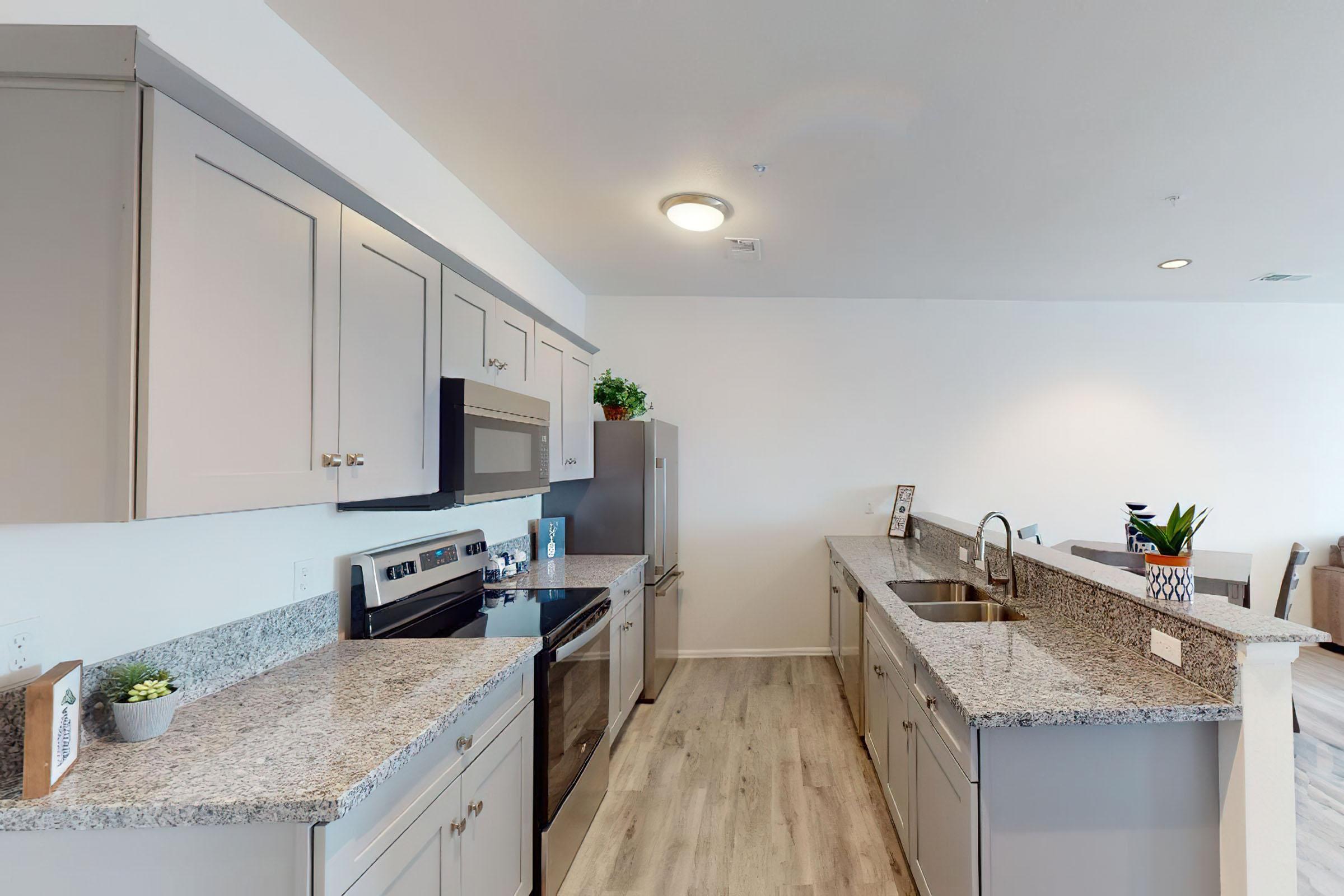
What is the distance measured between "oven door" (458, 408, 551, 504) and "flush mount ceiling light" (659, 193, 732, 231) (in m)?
1.15

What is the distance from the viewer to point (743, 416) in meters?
4.52

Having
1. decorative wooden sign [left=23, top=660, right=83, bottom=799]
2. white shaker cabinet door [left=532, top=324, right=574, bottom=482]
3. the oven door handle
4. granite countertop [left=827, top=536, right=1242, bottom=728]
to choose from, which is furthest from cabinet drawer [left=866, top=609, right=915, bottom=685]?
decorative wooden sign [left=23, top=660, right=83, bottom=799]

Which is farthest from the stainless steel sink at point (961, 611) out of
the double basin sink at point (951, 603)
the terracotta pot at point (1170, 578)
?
Result: the terracotta pot at point (1170, 578)

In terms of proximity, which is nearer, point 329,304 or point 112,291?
point 112,291

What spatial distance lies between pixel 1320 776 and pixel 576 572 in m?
3.44

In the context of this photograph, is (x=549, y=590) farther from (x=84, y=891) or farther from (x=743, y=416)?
(x=743, y=416)

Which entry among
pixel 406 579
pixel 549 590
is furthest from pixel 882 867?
pixel 406 579

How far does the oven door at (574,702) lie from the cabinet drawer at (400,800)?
10.6 inches

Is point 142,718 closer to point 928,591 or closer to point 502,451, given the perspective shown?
point 502,451

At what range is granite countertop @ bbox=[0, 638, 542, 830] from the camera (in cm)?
98

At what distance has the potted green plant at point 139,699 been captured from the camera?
1176mm

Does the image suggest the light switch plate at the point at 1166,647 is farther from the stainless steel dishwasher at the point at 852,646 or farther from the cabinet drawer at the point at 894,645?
the stainless steel dishwasher at the point at 852,646

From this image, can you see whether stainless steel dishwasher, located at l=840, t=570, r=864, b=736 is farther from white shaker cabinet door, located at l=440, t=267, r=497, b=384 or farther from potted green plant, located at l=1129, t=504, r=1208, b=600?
white shaker cabinet door, located at l=440, t=267, r=497, b=384

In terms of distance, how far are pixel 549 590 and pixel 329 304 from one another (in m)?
1.52
